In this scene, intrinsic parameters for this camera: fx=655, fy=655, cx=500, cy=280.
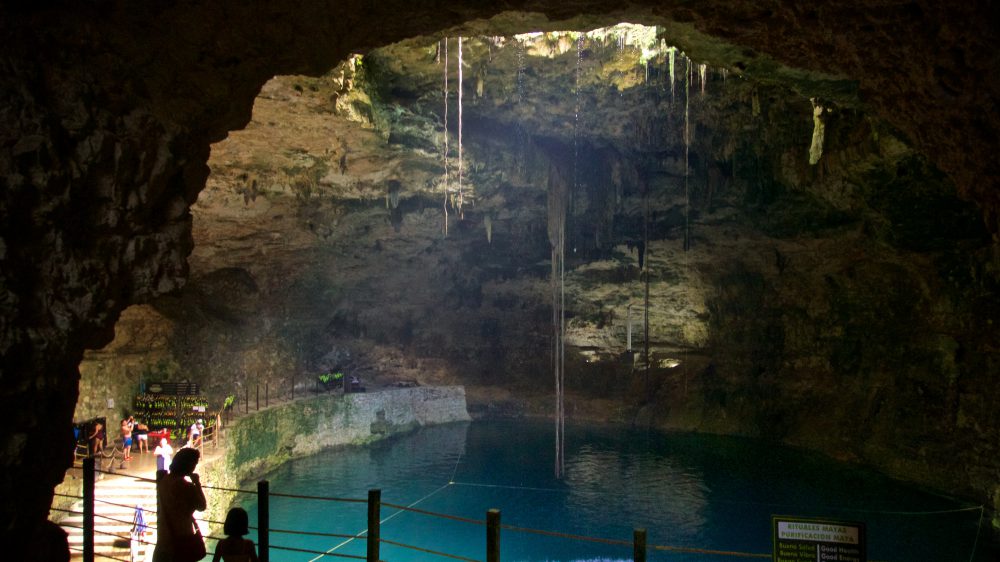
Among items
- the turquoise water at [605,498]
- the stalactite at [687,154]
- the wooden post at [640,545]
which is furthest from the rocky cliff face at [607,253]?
the wooden post at [640,545]

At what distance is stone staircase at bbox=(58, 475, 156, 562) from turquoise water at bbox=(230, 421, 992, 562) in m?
2.31

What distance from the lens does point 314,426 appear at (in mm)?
16078

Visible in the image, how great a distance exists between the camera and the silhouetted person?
368 centimetres

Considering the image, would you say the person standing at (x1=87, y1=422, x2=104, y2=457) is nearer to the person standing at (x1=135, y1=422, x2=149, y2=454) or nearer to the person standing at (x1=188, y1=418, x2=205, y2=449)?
the person standing at (x1=135, y1=422, x2=149, y2=454)

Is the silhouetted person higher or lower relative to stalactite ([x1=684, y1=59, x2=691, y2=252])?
lower

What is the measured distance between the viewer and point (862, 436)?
1459cm

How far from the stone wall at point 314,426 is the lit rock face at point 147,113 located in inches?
307

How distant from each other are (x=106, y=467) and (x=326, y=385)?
826 cm

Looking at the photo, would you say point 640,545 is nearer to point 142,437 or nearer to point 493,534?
point 493,534

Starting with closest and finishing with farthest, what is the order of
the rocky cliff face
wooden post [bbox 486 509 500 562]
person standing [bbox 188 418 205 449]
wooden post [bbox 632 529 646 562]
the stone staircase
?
1. wooden post [bbox 632 529 646 562]
2. wooden post [bbox 486 509 500 562]
3. the stone staircase
4. the rocky cliff face
5. person standing [bbox 188 418 205 449]

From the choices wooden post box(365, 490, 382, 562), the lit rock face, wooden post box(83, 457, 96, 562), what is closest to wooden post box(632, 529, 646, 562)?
wooden post box(365, 490, 382, 562)

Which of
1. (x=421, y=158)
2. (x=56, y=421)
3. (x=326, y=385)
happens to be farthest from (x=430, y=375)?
(x=56, y=421)

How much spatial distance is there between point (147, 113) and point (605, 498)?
1154cm

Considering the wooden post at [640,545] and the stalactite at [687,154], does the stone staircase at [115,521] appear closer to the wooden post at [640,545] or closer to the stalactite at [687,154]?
the wooden post at [640,545]
